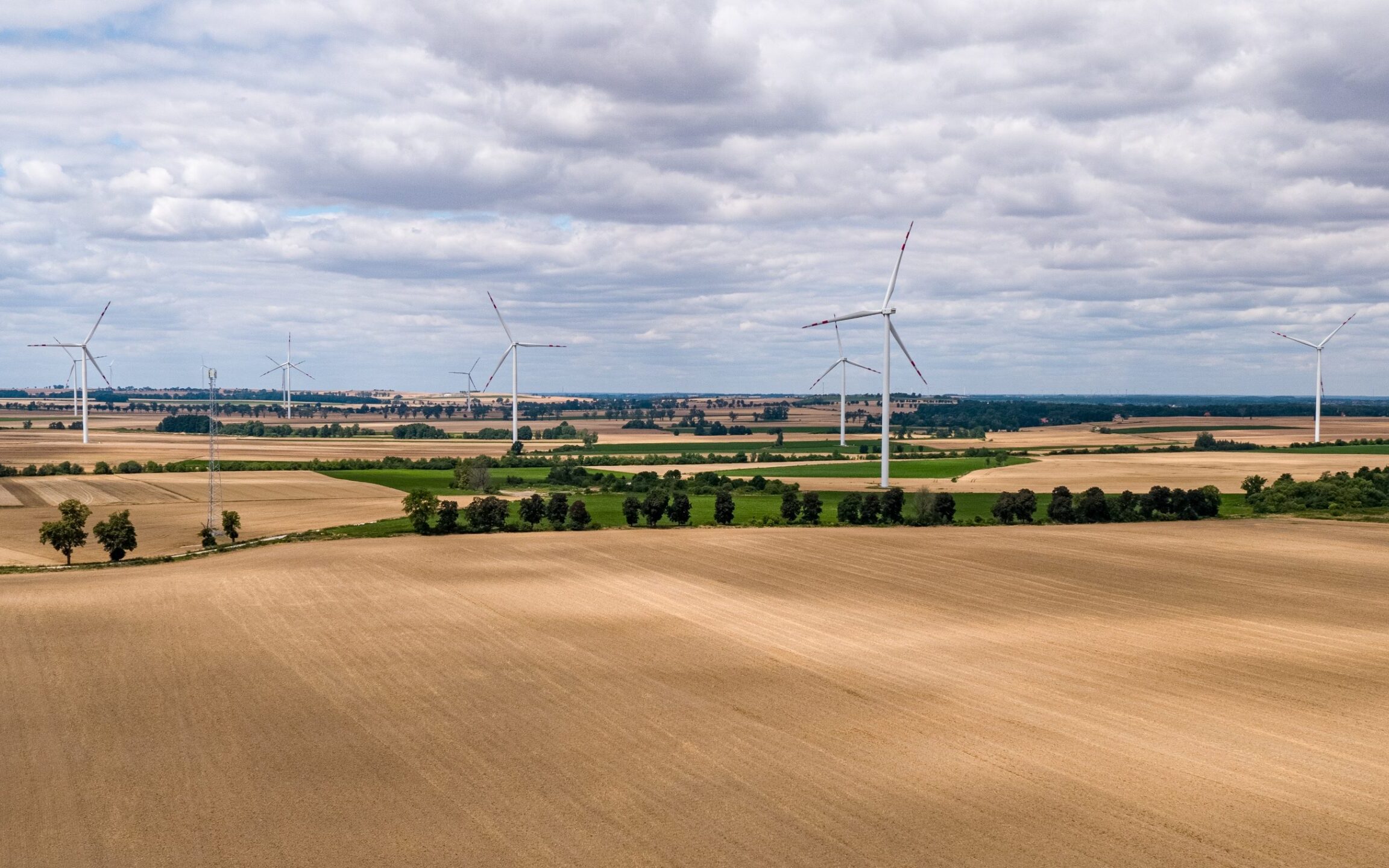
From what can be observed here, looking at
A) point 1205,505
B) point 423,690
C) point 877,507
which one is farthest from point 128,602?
point 1205,505

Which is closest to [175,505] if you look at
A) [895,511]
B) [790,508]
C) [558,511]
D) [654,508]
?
[558,511]

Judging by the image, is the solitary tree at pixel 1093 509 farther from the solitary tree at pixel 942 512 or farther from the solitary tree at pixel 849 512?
the solitary tree at pixel 849 512

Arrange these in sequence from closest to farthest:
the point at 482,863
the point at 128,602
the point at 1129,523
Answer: the point at 482,863, the point at 128,602, the point at 1129,523

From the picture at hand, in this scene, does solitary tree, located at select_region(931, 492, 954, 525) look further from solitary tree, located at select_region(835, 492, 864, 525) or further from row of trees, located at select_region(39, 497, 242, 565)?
row of trees, located at select_region(39, 497, 242, 565)

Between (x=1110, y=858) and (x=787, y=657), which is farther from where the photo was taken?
(x=787, y=657)

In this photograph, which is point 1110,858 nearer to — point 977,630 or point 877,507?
point 977,630

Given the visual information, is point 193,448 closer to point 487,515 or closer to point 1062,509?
point 487,515
